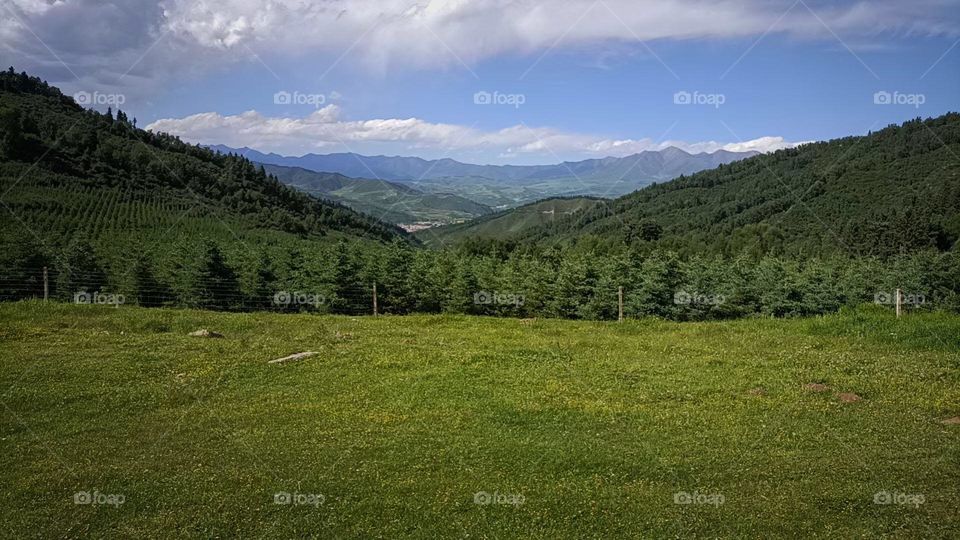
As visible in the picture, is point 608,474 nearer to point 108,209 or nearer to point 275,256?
point 275,256

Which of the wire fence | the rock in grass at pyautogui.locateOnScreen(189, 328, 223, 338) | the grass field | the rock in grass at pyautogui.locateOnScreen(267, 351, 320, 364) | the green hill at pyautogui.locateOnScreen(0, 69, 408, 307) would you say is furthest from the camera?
the green hill at pyautogui.locateOnScreen(0, 69, 408, 307)

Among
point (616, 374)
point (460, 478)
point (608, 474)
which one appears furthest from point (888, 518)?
point (616, 374)

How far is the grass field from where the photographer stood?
33.1ft

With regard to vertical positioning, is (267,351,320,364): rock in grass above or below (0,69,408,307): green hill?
below

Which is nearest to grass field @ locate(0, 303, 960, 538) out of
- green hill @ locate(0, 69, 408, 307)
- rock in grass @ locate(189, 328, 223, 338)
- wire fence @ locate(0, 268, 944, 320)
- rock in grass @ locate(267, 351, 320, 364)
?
rock in grass @ locate(267, 351, 320, 364)

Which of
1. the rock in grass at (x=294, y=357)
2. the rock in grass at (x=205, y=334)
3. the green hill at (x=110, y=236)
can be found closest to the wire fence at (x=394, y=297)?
the green hill at (x=110, y=236)

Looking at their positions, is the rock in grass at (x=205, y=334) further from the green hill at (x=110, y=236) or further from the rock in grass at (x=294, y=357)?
the green hill at (x=110, y=236)

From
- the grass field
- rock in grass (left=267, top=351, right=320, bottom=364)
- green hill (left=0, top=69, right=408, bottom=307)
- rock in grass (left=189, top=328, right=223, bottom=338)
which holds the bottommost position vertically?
the grass field

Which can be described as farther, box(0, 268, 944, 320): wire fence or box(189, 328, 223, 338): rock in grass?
box(0, 268, 944, 320): wire fence

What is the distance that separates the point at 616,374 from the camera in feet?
63.9

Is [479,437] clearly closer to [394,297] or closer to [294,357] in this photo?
[294,357]

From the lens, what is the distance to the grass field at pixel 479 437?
10.1m

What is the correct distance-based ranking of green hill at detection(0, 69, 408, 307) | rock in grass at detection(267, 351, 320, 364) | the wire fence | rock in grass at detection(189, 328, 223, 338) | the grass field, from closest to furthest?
the grass field → rock in grass at detection(267, 351, 320, 364) → rock in grass at detection(189, 328, 223, 338) → the wire fence → green hill at detection(0, 69, 408, 307)

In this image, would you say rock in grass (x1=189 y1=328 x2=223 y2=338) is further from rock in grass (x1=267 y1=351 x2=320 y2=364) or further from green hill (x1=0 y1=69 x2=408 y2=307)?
green hill (x1=0 y1=69 x2=408 y2=307)
